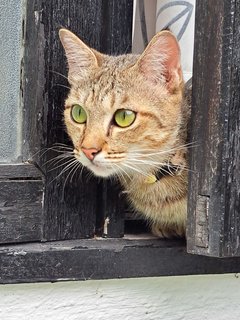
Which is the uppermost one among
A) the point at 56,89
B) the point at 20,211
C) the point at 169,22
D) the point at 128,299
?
the point at 169,22

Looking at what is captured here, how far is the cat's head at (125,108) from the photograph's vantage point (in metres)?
1.22

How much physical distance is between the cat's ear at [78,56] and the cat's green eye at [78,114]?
0.06 m

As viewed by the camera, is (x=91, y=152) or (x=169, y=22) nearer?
(x=91, y=152)

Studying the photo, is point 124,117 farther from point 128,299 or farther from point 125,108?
point 128,299

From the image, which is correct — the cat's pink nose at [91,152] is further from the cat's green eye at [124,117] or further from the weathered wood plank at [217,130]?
the weathered wood plank at [217,130]

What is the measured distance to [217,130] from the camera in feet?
3.76

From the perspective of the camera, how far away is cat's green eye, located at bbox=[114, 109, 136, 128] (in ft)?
4.06

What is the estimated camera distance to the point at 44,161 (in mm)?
1279

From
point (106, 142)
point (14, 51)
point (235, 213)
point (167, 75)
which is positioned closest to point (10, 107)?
point (14, 51)

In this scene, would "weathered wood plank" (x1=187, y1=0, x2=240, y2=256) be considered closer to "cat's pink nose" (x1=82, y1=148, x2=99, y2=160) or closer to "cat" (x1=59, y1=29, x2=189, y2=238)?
"cat" (x1=59, y1=29, x2=189, y2=238)

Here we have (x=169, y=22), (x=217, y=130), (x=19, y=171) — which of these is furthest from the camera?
(x=169, y=22)

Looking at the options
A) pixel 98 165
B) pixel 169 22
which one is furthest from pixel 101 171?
pixel 169 22

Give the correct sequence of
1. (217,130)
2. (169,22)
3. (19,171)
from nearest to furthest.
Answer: (217,130) → (19,171) → (169,22)

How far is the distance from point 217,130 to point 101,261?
35 cm
